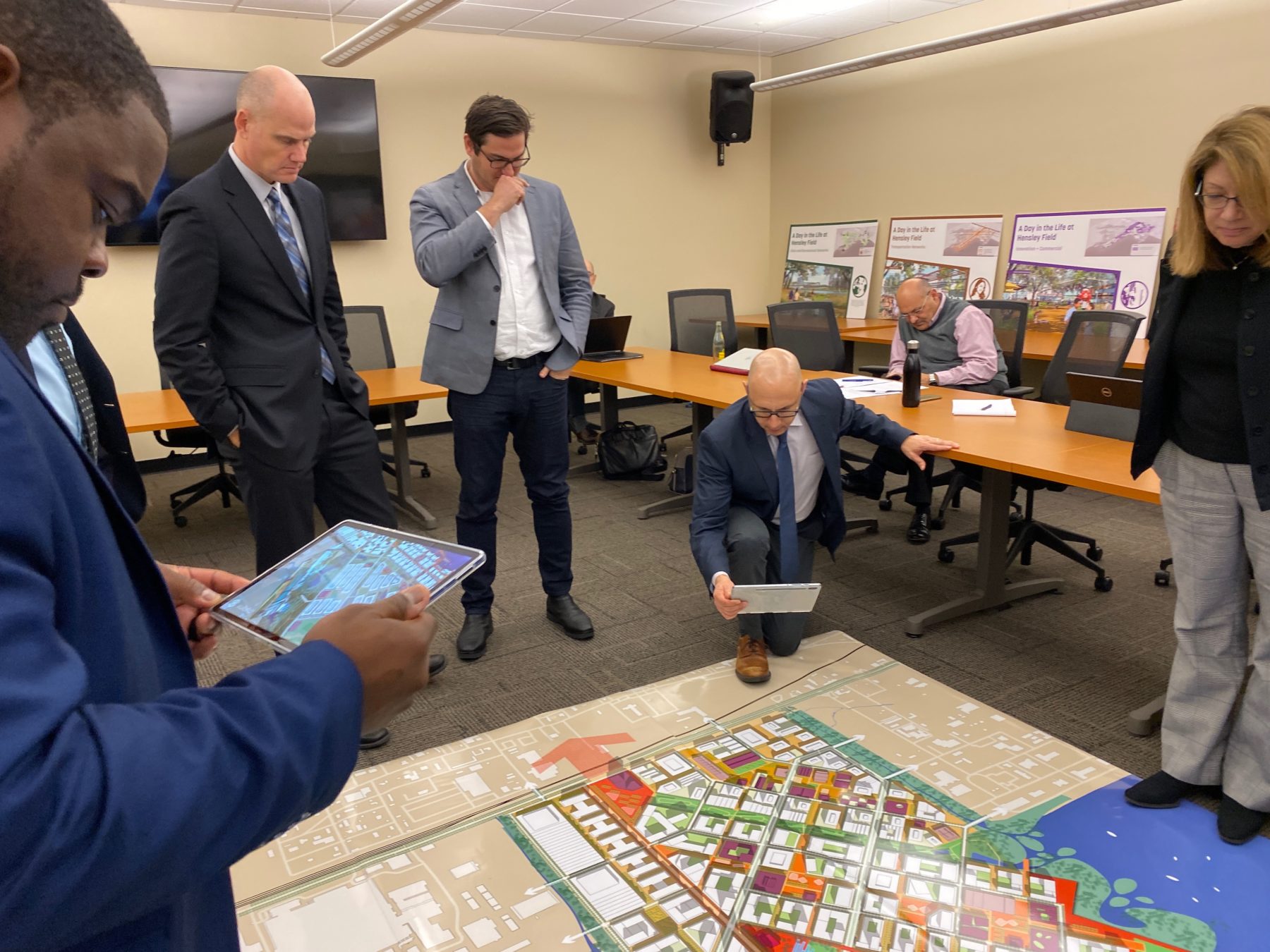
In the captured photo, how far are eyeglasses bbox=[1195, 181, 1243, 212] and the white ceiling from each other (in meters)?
4.50

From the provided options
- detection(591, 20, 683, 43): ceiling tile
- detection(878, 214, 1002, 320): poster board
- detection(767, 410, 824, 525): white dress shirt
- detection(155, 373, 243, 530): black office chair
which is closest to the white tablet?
detection(767, 410, 824, 525): white dress shirt

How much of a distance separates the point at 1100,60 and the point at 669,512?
373 cm

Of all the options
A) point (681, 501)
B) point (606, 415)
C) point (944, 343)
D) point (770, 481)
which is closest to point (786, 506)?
point (770, 481)

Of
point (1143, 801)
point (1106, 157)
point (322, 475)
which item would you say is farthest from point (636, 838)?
Answer: point (1106, 157)

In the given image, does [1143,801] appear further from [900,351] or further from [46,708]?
[900,351]

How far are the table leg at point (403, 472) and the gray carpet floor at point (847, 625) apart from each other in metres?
0.09

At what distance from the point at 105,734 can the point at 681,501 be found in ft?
13.3

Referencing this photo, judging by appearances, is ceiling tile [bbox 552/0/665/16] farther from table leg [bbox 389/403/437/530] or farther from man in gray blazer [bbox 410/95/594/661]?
man in gray blazer [bbox 410/95/594/661]

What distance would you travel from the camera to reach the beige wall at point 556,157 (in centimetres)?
527

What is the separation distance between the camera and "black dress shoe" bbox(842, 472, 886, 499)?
337 cm

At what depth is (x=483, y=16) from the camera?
18.2 feet

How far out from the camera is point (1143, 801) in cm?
179

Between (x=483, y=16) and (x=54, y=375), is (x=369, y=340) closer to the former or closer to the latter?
(x=483, y=16)

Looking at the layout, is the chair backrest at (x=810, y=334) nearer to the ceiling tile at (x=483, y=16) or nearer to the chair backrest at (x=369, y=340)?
the chair backrest at (x=369, y=340)
